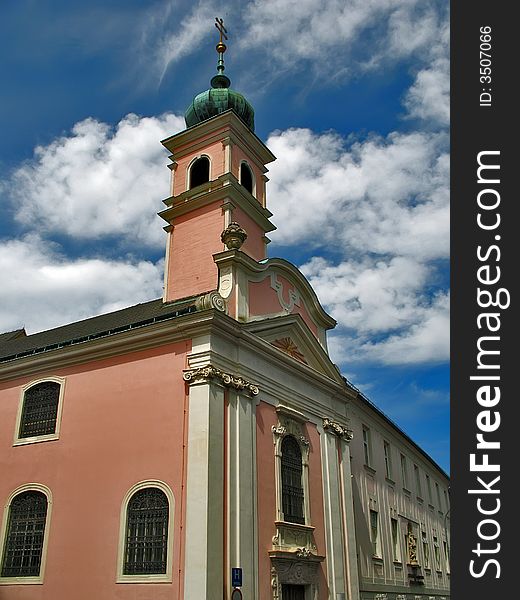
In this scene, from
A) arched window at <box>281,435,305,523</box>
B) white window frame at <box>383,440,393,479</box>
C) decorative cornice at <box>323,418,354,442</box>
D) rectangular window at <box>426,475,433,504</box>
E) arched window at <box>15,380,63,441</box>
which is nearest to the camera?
arched window at <box>281,435,305,523</box>

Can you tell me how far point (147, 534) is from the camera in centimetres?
1566

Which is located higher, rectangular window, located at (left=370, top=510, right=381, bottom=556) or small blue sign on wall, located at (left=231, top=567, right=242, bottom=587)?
rectangular window, located at (left=370, top=510, right=381, bottom=556)

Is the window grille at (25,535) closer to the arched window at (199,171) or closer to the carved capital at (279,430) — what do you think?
the carved capital at (279,430)

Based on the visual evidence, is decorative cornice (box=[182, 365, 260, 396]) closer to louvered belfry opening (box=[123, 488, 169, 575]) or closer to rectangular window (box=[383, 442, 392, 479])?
louvered belfry opening (box=[123, 488, 169, 575])

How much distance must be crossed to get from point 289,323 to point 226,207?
4.80 metres

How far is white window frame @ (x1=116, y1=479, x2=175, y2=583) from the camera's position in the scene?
14961mm

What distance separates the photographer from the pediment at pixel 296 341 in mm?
19584

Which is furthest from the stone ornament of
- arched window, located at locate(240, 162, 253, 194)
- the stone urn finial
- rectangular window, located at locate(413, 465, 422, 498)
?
rectangular window, located at locate(413, 465, 422, 498)

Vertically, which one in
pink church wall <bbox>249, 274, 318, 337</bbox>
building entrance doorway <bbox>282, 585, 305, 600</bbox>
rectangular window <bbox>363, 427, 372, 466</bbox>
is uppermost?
pink church wall <bbox>249, 274, 318, 337</bbox>

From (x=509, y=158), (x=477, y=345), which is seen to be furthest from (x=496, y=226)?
(x=477, y=345)

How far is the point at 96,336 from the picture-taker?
18.5 meters

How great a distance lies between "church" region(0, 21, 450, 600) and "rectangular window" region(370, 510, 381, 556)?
0.20 metres

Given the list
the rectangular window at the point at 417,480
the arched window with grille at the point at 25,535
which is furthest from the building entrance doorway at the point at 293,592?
the rectangular window at the point at 417,480

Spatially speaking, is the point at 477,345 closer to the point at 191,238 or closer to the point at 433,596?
the point at 191,238
